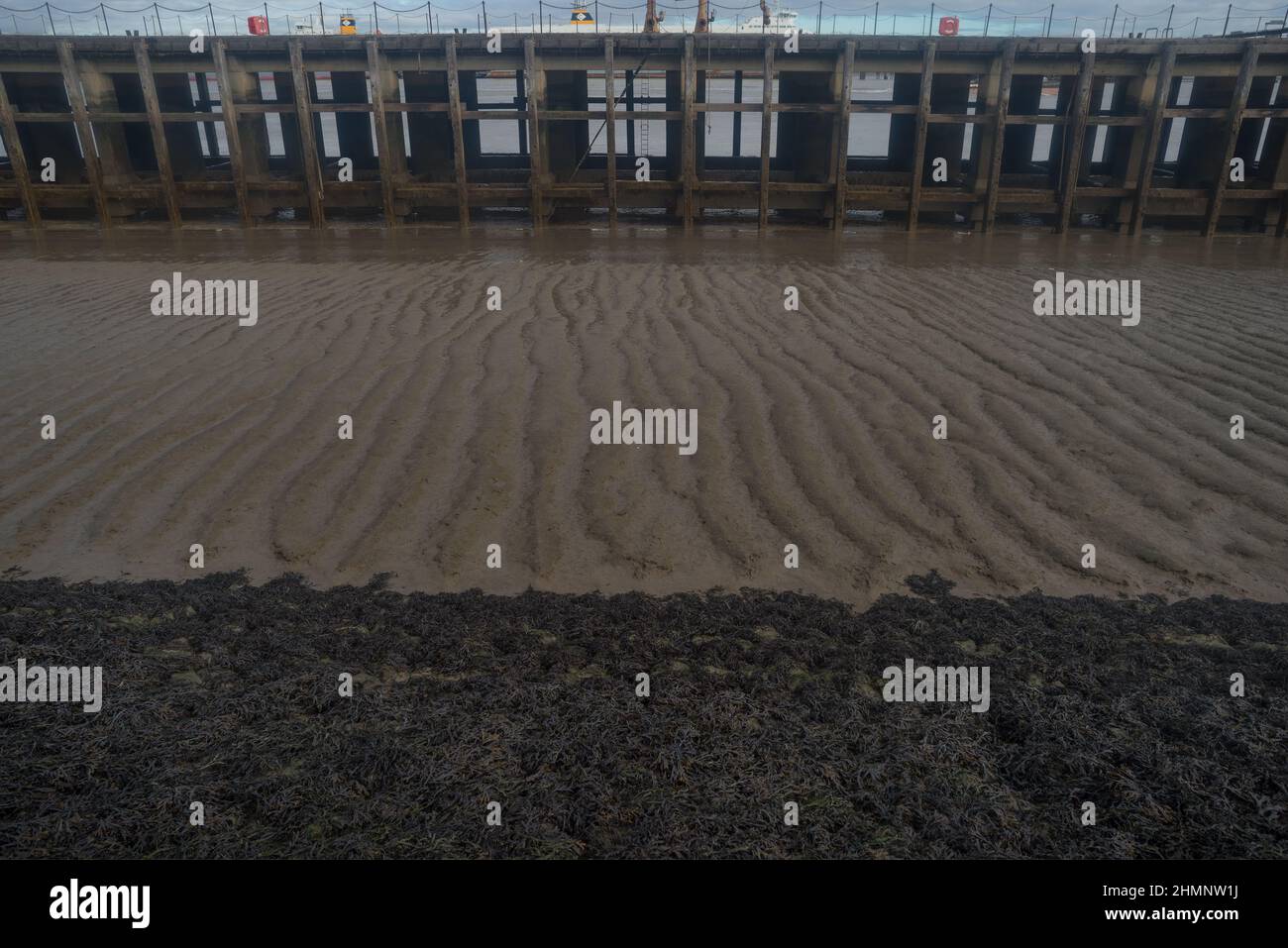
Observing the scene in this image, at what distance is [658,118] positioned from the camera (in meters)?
16.5

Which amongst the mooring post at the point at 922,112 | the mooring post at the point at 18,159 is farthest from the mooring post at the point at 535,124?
the mooring post at the point at 18,159

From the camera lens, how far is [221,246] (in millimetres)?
14711

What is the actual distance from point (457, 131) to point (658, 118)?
13.2 ft

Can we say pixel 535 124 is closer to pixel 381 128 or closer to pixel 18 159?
pixel 381 128

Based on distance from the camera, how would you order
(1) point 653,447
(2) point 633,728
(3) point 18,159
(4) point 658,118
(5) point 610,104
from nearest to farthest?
(2) point 633,728, (1) point 653,447, (5) point 610,104, (4) point 658,118, (3) point 18,159

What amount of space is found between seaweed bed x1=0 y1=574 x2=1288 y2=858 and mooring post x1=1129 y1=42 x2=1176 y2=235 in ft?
50.3

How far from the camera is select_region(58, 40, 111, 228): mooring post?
16.6 meters

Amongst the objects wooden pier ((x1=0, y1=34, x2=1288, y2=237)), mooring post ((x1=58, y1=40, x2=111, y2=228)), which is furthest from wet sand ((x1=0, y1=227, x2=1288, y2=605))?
mooring post ((x1=58, y1=40, x2=111, y2=228))

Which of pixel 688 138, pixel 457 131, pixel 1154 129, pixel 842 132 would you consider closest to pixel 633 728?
pixel 688 138

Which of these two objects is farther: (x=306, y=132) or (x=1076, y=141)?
(x=306, y=132)

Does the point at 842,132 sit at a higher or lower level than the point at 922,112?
lower

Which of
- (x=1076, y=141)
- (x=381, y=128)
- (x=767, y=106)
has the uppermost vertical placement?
(x=767, y=106)
